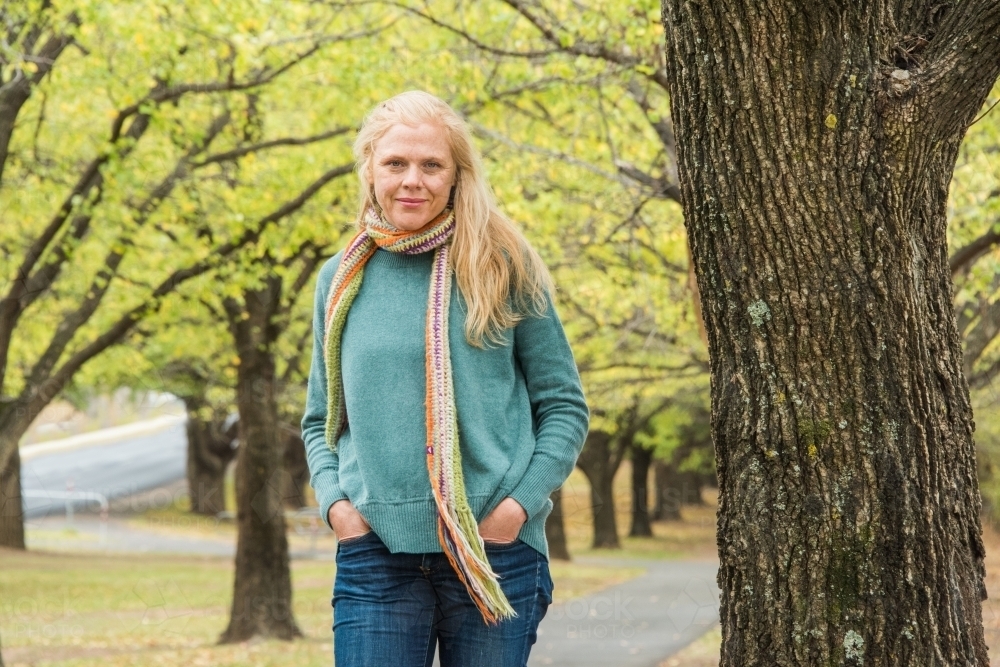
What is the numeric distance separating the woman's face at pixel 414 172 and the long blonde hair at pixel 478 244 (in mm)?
29

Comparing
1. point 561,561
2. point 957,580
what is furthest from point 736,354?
point 561,561

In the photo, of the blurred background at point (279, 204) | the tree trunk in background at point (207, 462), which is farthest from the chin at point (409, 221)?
the tree trunk in background at point (207, 462)

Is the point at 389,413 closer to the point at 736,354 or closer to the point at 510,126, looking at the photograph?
the point at 736,354

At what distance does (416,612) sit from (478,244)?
0.87 m

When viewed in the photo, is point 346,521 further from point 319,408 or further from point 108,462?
point 108,462

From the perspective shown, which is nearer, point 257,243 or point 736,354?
point 736,354

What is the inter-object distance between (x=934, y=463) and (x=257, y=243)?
8.50m

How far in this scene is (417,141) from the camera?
9.62 feet

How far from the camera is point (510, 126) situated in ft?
39.7

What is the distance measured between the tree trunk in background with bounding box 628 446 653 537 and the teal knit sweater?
29.4 m

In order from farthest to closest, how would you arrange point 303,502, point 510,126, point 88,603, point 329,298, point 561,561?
point 303,502, point 561,561, point 88,603, point 510,126, point 329,298

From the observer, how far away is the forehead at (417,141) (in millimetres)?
2928

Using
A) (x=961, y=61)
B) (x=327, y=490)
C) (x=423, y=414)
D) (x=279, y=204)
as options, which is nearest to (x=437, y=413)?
(x=423, y=414)

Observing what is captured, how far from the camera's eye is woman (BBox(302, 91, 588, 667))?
9.05ft
